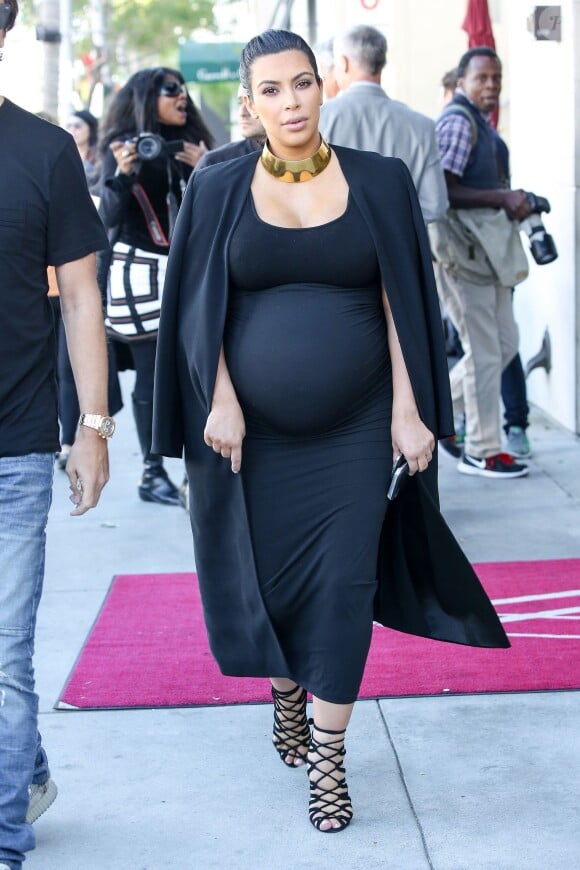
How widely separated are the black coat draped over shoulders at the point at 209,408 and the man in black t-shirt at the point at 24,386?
43cm

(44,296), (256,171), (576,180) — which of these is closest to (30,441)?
(44,296)

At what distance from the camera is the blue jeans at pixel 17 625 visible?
119 inches

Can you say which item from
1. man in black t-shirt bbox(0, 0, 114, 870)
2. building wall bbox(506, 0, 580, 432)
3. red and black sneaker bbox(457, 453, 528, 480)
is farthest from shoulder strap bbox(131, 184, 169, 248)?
man in black t-shirt bbox(0, 0, 114, 870)

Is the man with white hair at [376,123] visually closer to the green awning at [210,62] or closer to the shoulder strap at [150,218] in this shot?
the shoulder strap at [150,218]

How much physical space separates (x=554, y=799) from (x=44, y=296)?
5.85 feet

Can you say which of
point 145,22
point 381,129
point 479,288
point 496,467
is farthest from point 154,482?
point 145,22

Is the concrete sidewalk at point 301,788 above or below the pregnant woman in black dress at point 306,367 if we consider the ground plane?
below

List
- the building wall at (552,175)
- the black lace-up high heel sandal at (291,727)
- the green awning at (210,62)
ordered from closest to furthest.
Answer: the black lace-up high heel sandal at (291,727)
the building wall at (552,175)
the green awning at (210,62)

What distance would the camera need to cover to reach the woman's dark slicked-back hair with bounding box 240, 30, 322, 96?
342cm

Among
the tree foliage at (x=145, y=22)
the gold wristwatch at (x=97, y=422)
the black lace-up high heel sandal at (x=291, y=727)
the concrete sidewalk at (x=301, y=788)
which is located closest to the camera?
the gold wristwatch at (x=97, y=422)

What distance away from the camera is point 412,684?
171 inches

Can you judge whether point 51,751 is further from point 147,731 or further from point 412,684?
point 412,684

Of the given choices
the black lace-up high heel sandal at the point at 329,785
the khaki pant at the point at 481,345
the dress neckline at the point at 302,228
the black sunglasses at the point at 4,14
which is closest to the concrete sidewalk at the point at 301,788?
the black lace-up high heel sandal at the point at 329,785

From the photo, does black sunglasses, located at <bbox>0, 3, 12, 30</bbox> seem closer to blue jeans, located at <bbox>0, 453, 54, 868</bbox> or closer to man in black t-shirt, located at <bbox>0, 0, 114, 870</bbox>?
man in black t-shirt, located at <bbox>0, 0, 114, 870</bbox>
